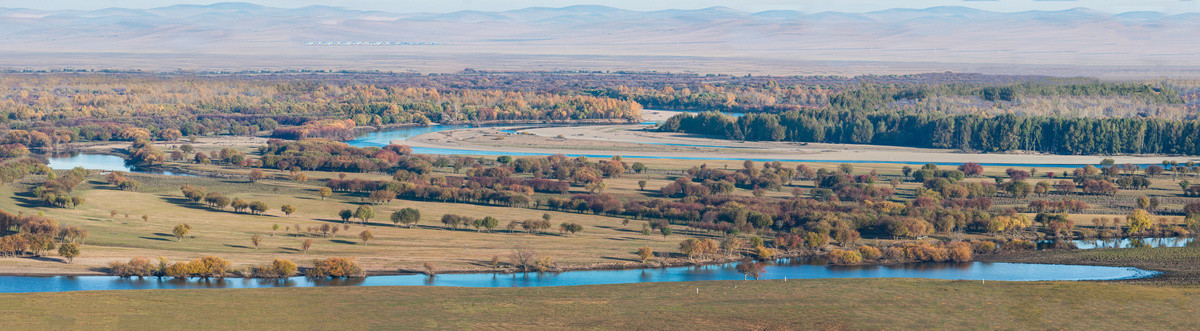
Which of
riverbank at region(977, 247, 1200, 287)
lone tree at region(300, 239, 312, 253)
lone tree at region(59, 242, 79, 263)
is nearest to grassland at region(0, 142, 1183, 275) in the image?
lone tree at region(300, 239, 312, 253)

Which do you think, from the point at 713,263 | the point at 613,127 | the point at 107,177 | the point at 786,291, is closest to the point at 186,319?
the point at 786,291

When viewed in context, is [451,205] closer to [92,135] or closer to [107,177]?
[107,177]

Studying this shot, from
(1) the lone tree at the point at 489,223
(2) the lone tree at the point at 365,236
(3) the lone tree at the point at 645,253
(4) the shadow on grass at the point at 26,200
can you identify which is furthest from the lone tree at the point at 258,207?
(3) the lone tree at the point at 645,253

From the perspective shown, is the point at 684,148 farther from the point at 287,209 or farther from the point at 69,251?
the point at 69,251

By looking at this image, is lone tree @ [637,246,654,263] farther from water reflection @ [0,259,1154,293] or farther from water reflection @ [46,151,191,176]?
water reflection @ [46,151,191,176]

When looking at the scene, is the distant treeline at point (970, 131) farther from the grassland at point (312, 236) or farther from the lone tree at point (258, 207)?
the lone tree at point (258, 207)

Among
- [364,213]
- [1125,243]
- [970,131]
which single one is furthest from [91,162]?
[1125,243]

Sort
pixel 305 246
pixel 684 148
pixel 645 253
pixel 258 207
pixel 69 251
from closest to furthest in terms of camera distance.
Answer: pixel 69 251
pixel 645 253
pixel 305 246
pixel 258 207
pixel 684 148
